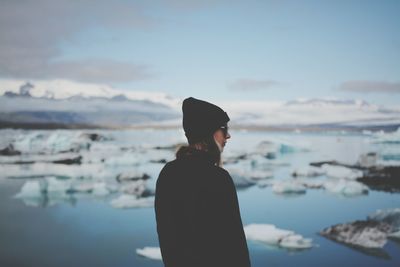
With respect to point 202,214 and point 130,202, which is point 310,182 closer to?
point 130,202

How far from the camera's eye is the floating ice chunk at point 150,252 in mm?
4285

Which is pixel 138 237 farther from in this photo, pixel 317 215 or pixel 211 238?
pixel 211 238

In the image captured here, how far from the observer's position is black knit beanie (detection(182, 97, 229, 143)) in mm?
1157

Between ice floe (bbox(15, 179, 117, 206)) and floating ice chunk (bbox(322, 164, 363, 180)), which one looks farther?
floating ice chunk (bbox(322, 164, 363, 180))

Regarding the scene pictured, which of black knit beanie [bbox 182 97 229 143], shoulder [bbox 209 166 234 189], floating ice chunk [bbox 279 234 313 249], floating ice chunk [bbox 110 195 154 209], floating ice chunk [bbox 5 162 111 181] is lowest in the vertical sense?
floating ice chunk [bbox 279 234 313 249]

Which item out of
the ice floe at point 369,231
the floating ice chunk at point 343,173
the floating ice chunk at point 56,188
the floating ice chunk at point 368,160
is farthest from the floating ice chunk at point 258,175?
the floating ice chunk at point 56,188

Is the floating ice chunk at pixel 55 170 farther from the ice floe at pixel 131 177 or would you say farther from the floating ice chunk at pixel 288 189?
the floating ice chunk at pixel 288 189

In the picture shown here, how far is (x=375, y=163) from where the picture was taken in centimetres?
1016

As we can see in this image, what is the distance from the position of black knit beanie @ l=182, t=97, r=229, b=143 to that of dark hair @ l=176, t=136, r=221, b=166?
1 centimetres

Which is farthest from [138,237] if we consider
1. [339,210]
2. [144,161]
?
[144,161]

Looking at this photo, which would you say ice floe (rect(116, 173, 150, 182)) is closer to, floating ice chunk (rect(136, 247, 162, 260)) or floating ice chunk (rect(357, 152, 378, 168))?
floating ice chunk (rect(136, 247, 162, 260))

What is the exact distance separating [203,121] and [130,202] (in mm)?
5472

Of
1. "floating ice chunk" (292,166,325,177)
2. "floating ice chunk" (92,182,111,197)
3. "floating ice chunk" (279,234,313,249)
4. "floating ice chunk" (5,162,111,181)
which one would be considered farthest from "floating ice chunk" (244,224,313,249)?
"floating ice chunk" (5,162,111,181)

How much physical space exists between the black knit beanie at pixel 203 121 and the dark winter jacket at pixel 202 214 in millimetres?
84
